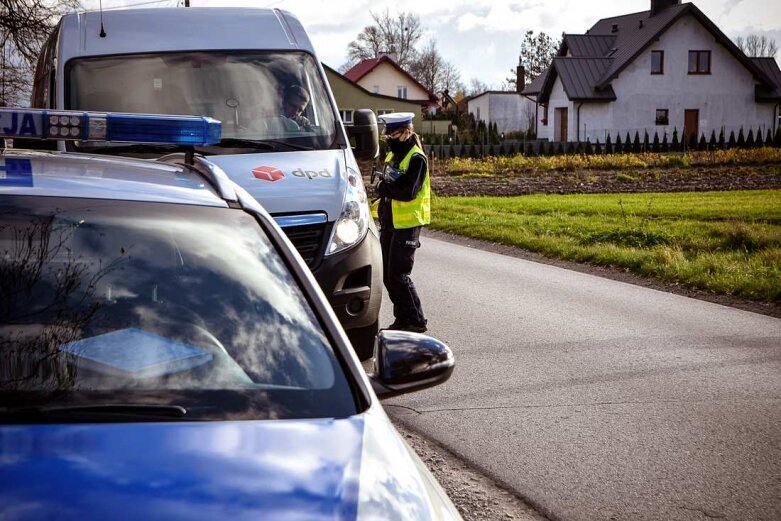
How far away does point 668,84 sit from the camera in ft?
217

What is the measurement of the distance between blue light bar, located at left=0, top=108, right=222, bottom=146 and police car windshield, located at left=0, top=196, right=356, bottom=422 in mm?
702

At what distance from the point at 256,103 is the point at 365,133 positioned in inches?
33.0

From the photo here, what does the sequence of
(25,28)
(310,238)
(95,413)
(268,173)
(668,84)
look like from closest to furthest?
(95,413), (310,238), (268,173), (25,28), (668,84)

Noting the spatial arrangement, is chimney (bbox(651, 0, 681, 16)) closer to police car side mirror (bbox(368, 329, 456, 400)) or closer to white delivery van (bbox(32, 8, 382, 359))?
white delivery van (bbox(32, 8, 382, 359))

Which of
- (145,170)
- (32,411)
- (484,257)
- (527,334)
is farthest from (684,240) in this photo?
(32,411)

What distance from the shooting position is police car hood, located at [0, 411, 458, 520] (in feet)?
7.31

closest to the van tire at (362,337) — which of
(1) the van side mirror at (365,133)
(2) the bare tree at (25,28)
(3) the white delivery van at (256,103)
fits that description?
(3) the white delivery van at (256,103)

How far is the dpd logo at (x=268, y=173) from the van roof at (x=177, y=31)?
1.46 meters

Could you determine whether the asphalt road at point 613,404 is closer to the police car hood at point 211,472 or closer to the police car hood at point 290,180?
the police car hood at point 290,180

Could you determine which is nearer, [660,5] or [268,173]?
[268,173]

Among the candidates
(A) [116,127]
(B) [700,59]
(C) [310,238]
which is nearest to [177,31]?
(C) [310,238]

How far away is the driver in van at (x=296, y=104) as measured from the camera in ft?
27.0

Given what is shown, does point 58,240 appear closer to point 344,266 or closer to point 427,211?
point 344,266

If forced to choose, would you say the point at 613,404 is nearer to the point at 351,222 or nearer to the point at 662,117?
the point at 351,222
